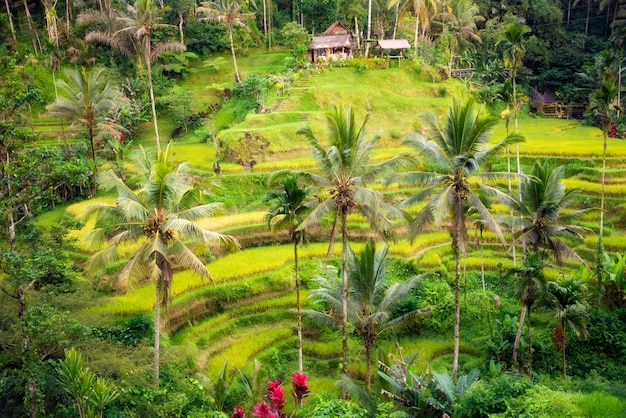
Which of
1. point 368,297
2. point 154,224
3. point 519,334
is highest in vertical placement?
point 154,224

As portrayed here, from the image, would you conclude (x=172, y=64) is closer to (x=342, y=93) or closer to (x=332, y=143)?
(x=342, y=93)

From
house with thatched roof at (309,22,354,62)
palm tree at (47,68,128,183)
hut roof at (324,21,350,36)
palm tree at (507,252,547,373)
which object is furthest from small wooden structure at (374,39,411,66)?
palm tree at (507,252,547,373)

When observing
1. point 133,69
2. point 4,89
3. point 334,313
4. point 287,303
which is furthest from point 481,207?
point 133,69

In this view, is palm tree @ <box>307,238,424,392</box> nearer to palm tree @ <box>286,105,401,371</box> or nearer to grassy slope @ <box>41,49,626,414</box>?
palm tree @ <box>286,105,401,371</box>

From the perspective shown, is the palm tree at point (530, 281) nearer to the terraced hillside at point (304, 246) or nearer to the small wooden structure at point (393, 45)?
the terraced hillside at point (304, 246)

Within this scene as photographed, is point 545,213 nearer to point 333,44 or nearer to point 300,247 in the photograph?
point 300,247

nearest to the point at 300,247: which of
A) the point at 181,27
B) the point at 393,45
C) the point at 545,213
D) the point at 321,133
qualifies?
the point at 321,133
